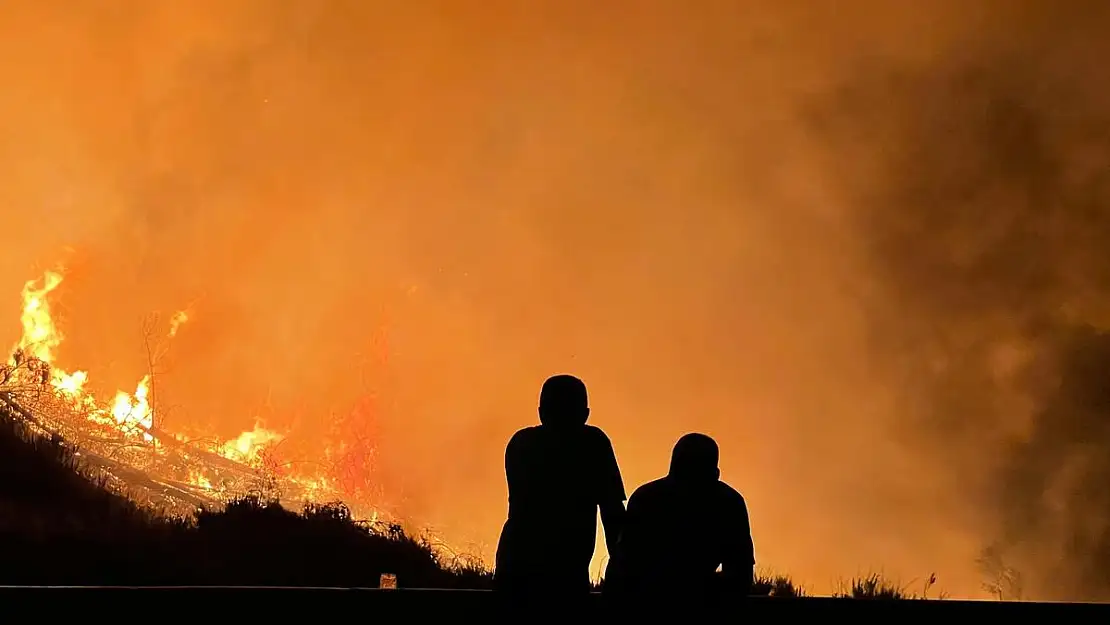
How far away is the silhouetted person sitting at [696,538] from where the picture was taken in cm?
447

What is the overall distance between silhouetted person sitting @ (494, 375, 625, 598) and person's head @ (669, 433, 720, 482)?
1.41ft

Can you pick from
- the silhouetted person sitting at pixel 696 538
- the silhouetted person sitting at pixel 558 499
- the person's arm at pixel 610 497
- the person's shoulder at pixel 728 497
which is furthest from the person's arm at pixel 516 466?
the person's shoulder at pixel 728 497

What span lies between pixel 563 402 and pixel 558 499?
446 mm

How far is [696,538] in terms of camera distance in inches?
177

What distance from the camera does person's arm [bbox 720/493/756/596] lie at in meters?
4.48

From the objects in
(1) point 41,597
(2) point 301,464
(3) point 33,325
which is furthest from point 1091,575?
(1) point 41,597

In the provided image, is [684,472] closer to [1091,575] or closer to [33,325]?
[33,325]

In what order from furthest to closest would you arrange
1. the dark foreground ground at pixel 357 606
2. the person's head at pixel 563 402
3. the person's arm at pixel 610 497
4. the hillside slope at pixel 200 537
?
the hillside slope at pixel 200 537, the dark foreground ground at pixel 357 606, the person's arm at pixel 610 497, the person's head at pixel 563 402

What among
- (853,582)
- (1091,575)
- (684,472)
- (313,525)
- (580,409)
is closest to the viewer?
(684,472)

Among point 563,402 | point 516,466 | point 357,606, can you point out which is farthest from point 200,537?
point 563,402

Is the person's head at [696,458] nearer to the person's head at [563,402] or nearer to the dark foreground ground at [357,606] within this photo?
the person's head at [563,402]

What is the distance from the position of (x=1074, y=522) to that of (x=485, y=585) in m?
62.4

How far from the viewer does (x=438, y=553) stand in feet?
42.1

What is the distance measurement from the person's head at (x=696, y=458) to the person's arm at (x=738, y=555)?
181mm
